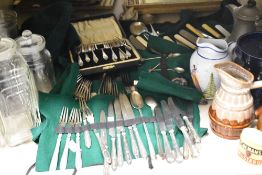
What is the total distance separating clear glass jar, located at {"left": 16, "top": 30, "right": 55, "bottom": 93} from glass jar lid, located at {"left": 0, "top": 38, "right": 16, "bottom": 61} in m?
0.07

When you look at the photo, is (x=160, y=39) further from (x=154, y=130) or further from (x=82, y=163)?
(x=82, y=163)

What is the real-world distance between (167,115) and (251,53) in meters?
0.19

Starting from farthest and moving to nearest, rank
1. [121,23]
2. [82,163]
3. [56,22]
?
[121,23] → [56,22] → [82,163]

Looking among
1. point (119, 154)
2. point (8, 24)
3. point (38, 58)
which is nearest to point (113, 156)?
point (119, 154)

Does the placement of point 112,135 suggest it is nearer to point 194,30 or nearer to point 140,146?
point 140,146

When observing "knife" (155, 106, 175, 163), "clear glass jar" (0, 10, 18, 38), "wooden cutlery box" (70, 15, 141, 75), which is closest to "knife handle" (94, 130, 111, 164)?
"knife" (155, 106, 175, 163)

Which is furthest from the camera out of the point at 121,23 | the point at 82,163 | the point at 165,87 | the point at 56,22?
the point at 121,23

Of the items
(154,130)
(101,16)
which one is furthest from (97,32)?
(154,130)

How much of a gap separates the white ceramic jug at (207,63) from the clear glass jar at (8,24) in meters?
0.42

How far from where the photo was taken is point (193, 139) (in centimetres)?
69

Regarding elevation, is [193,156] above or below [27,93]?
below

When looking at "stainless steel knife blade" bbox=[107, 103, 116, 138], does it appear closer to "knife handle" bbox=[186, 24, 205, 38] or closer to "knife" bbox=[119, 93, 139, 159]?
"knife" bbox=[119, 93, 139, 159]

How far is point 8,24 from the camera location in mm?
889

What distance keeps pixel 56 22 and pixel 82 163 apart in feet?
1.23
